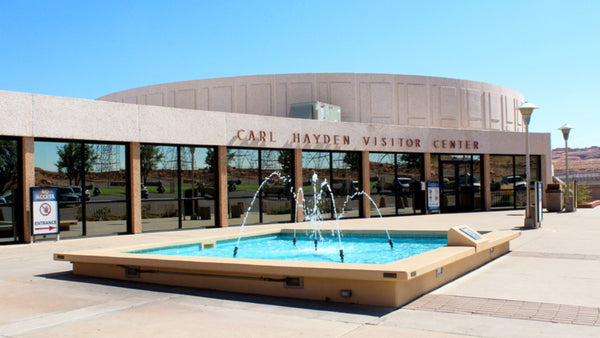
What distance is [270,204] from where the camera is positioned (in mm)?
21953

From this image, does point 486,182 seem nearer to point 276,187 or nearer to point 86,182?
point 276,187

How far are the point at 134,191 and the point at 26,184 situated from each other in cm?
333

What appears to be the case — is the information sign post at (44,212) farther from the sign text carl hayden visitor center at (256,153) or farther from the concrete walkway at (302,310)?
the concrete walkway at (302,310)

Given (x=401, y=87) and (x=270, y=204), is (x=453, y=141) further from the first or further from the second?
(x=270, y=204)

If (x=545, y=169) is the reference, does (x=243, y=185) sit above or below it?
below

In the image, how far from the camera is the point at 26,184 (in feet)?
50.1

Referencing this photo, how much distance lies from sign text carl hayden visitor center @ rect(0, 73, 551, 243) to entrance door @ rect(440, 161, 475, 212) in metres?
0.06

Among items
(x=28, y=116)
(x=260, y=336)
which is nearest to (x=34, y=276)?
(x=260, y=336)

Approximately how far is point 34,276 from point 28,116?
706 centimetres

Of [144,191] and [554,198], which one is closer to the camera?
[144,191]

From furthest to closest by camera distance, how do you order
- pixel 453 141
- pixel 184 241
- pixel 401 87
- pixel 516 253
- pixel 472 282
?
pixel 401 87 < pixel 453 141 < pixel 184 241 < pixel 516 253 < pixel 472 282

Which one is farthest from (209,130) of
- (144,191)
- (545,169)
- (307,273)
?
(545,169)

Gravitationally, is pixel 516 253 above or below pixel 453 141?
below

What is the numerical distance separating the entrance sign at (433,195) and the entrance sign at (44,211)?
666 inches
